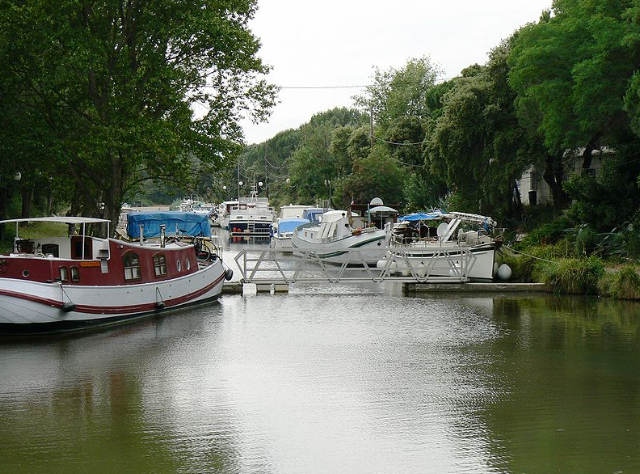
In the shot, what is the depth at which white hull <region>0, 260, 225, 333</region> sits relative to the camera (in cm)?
2073

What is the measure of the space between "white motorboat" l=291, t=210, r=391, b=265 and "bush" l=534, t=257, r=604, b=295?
1011cm

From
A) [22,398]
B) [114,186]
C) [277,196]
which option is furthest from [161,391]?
[277,196]

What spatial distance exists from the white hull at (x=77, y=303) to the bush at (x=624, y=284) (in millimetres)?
13889

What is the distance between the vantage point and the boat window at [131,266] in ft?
79.8

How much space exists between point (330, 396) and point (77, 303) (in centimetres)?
931

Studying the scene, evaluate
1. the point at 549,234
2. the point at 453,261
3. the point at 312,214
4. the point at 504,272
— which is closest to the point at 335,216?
the point at 549,234

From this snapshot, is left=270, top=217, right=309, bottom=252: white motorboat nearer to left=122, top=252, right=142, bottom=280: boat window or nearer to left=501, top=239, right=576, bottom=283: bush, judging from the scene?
left=501, top=239, right=576, bottom=283: bush

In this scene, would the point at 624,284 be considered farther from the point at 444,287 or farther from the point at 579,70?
the point at 579,70

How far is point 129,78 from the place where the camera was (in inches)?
1256

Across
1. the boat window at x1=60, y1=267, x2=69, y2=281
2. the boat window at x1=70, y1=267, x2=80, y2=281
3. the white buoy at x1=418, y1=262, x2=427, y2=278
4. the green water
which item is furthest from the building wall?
the boat window at x1=60, y1=267, x2=69, y2=281

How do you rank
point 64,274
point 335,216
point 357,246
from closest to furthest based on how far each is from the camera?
point 64,274 → point 357,246 → point 335,216

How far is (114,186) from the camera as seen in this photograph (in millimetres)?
33500

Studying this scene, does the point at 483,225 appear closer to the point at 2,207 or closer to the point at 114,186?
the point at 114,186

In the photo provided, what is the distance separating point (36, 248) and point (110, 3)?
1150 centimetres
